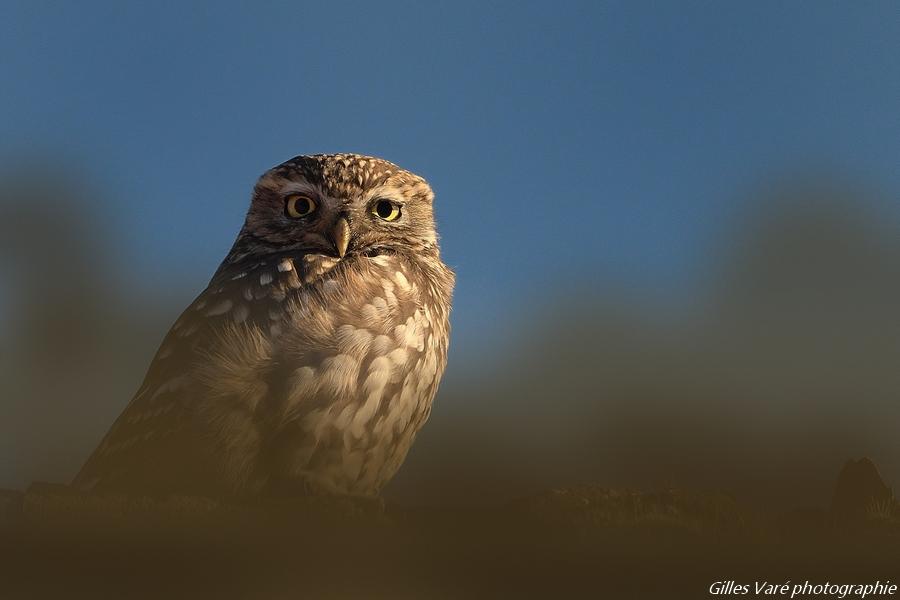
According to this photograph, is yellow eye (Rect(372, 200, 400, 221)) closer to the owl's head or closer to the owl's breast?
the owl's head

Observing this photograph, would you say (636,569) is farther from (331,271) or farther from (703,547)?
(331,271)

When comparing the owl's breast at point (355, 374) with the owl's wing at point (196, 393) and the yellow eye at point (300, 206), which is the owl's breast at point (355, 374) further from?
the yellow eye at point (300, 206)

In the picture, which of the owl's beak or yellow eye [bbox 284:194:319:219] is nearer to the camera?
the owl's beak

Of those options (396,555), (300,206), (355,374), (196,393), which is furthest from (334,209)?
(396,555)

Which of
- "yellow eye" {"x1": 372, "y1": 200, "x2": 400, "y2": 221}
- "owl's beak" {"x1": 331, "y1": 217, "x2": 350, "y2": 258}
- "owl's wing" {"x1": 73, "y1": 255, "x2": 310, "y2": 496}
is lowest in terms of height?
"owl's wing" {"x1": 73, "y1": 255, "x2": 310, "y2": 496}

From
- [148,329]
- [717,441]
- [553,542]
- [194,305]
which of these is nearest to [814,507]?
[553,542]

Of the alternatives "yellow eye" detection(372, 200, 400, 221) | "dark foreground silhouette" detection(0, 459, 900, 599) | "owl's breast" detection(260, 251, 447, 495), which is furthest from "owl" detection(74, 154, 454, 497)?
"dark foreground silhouette" detection(0, 459, 900, 599)

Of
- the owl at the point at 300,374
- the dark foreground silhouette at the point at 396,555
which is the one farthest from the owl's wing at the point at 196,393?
the dark foreground silhouette at the point at 396,555
